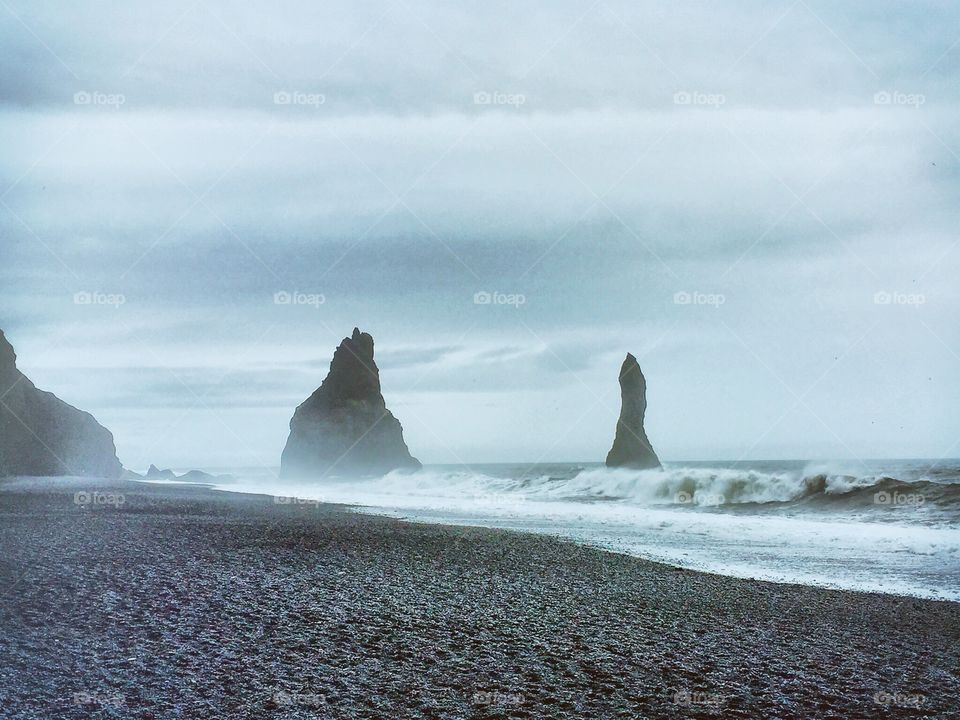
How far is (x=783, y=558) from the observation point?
18953 millimetres

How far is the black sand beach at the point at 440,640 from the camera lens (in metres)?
7.81

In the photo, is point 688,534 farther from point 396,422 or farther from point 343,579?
point 396,422

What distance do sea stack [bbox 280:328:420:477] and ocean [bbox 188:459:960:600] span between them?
87715 mm

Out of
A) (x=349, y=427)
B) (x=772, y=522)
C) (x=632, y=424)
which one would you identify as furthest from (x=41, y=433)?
(x=772, y=522)

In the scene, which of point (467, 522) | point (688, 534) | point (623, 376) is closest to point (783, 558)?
point (688, 534)

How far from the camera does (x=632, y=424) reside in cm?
8838

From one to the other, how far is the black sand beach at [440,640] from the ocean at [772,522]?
264 cm

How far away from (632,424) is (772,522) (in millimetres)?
59319

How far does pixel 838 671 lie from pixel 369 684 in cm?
550

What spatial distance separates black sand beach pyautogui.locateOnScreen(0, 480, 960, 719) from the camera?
781cm

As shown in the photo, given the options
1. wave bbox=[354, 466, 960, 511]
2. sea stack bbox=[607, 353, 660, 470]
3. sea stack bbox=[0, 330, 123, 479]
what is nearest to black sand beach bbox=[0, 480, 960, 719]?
wave bbox=[354, 466, 960, 511]

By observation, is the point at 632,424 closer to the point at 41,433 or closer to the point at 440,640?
the point at 41,433

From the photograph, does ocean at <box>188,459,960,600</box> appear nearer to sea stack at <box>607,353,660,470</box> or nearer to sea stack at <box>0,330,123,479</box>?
sea stack at <box>607,353,660,470</box>

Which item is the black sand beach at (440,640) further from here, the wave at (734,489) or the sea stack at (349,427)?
the sea stack at (349,427)
